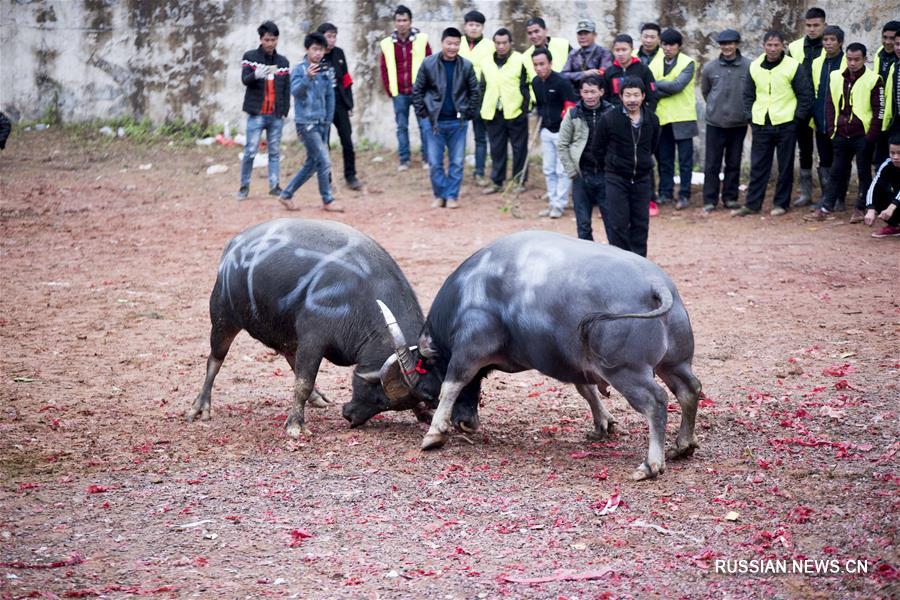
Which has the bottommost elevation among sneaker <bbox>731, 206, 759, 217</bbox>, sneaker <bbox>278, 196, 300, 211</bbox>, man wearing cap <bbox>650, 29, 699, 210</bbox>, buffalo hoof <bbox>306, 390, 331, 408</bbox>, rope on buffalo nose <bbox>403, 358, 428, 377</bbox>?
buffalo hoof <bbox>306, 390, 331, 408</bbox>

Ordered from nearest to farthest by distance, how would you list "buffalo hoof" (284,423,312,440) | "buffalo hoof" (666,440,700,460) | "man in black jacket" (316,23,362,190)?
"buffalo hoof" (666,440,700,460)
"buffalo hoof" (284,423,312,440)
"man in black jacket" (316,23,362,190)

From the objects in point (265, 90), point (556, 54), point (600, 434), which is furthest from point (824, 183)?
point (600, 434)

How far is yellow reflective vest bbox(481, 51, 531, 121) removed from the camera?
49.5 ft

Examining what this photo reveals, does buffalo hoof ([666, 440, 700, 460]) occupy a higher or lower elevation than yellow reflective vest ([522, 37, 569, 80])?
lower

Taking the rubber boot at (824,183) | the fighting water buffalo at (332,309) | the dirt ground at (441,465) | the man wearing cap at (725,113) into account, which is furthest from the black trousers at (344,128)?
the fighting water buffalo at (332,309)

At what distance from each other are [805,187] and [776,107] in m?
1.27

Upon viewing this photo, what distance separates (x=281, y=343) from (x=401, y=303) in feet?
2.97

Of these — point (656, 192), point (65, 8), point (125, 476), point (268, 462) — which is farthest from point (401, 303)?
point (65, 8)

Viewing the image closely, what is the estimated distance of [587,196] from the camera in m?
10.9

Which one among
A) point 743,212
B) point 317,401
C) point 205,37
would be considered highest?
point 205,37

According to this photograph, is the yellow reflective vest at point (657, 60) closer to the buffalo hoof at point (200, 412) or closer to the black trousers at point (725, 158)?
the black trousers at point (725, 158)

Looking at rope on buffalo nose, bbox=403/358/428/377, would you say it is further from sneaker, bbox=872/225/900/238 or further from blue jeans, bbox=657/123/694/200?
blue jeans, bbox=657/123/694/200

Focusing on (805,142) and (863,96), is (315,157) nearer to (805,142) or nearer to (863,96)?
(805,142)

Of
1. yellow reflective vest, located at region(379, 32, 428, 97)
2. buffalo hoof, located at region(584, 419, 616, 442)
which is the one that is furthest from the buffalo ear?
yellow reflective vest, located at region(379, 32, 428, 97)
